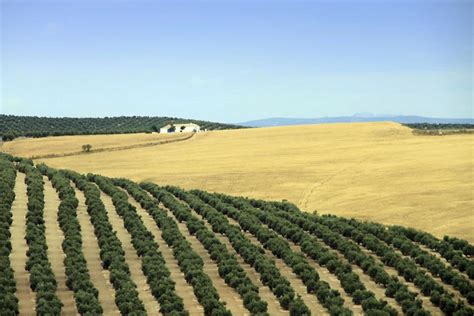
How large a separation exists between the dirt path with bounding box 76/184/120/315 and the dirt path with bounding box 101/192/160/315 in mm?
1115

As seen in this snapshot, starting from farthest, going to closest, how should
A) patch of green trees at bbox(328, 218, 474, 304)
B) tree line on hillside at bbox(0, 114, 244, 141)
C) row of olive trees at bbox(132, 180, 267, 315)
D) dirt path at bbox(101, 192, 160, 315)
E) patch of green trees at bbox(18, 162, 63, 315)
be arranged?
tree line on hillside at bbox(0, 114, 244, 141) → patch of green trees at bbox(328, 218, 474, 304) → dirt path at bbox(101, 192, 160, 315) → row of olive trees at bbox(132, 180, 267, 315) → patch of green trees at bbox(18, 162, 63, 315)

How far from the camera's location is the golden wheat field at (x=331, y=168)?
51.3 meters

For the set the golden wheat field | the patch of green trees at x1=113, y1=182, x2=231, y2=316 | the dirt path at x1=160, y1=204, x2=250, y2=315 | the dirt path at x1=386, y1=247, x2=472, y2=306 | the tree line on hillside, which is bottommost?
the dirt path at x1=386, y1=247, x2=472, y2=306

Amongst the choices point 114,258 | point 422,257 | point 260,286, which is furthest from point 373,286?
point 114,258

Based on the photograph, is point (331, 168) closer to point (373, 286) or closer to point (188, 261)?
point (188, 261)

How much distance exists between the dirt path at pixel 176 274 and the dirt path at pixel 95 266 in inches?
104

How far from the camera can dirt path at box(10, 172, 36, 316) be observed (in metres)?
29.3

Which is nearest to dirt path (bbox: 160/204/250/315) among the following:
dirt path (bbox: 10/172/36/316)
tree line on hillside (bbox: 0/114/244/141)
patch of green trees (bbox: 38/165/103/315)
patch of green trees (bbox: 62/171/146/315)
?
patch of green trees (bbox: 62/171/146/315)

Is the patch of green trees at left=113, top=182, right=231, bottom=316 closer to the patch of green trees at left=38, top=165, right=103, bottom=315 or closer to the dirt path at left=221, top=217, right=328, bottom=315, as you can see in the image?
the dirt path at left=221, top=217, right=328, bottom=315

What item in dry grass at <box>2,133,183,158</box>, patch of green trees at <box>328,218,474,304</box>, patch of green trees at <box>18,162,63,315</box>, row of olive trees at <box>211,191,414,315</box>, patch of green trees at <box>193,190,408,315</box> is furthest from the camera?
dry grass at <box>2,133,183,158</box>

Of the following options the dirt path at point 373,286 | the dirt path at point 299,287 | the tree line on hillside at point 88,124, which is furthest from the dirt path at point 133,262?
the tree line on hillside at point 88,124

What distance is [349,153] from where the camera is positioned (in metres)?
80.7

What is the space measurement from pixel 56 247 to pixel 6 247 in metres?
2.58

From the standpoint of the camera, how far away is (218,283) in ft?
108
